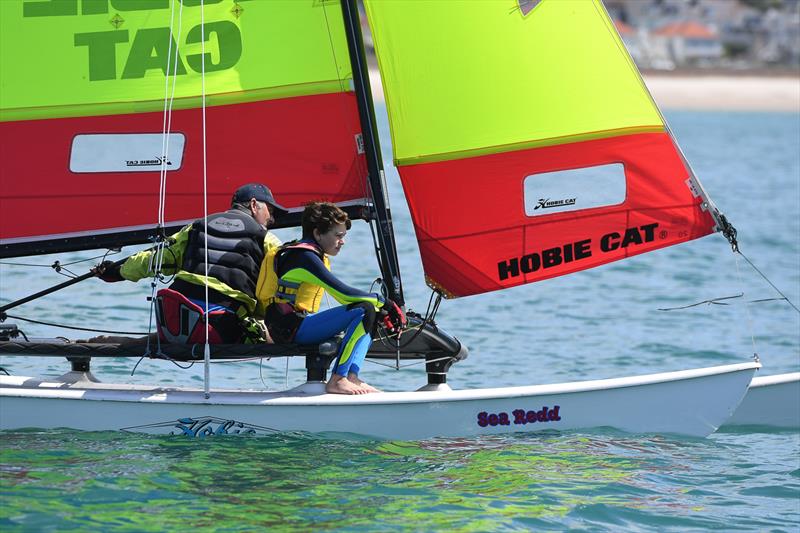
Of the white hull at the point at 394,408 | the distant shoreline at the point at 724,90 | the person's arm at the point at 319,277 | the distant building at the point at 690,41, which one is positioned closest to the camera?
the person's arm at the point at 319,277

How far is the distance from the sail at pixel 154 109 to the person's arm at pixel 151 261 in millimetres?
378

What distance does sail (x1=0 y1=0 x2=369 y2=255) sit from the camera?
21.0 ft

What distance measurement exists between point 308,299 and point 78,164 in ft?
4.86

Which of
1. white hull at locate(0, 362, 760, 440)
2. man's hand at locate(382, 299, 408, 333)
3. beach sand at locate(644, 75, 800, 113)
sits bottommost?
white hull at locate(0, 362, 760, 440)

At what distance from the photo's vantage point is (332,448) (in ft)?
19.7

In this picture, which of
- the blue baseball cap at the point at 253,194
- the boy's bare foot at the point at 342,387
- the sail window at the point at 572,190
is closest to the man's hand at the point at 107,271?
the blue baseball cap at the point at 253,194

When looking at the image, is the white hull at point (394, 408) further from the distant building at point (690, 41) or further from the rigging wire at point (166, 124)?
the distant building at point (690, 41)

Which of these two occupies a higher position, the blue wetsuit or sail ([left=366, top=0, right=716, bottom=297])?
sail ([left=366, top=0, right=716, bottom=297])

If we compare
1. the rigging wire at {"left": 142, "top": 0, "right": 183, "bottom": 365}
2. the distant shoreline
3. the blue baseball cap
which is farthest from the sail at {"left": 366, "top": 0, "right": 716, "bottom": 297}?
the distant shoreline

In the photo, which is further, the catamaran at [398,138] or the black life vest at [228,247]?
the catamaran at [398,138]

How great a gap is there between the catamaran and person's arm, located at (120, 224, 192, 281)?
0.72ft

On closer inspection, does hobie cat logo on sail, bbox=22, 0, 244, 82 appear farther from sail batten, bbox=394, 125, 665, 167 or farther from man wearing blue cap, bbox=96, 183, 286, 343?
sail batten, bbox=394, 125, 665, 167

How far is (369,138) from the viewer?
6.34 meters

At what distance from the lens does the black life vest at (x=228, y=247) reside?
602 cm
